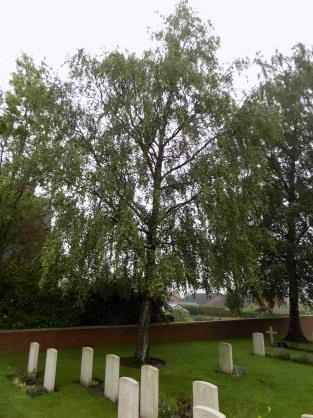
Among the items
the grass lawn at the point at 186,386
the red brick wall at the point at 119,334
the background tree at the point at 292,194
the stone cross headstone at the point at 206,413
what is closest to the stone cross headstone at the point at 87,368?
the grass lawn at the point at 186,386

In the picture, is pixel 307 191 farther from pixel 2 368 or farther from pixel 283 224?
pixel 2 368

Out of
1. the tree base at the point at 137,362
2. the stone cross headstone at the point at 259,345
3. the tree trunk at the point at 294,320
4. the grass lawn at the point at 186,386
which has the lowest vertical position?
the grass lawn at the point at 186,386

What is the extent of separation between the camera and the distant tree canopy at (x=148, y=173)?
37.0ft

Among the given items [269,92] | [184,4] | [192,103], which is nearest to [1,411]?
[192,103]

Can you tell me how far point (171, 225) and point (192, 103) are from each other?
447cm

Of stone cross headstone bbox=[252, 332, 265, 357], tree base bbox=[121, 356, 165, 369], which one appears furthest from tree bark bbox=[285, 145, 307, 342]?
tree base bbox=[121, 356, 165, 369]

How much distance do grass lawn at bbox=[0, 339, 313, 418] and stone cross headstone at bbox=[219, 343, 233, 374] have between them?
33cm

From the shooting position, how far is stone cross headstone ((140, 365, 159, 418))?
7.83m

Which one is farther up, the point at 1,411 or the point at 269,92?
the point at 269,92

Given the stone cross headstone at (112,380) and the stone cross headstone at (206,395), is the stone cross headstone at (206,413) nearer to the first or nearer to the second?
the stone cross headstone at (206,395)

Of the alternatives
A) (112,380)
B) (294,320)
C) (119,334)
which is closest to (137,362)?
(112,380)

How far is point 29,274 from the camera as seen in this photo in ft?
54.6

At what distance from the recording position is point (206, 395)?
22.0 ft

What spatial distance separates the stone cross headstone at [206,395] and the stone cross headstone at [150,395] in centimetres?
129
